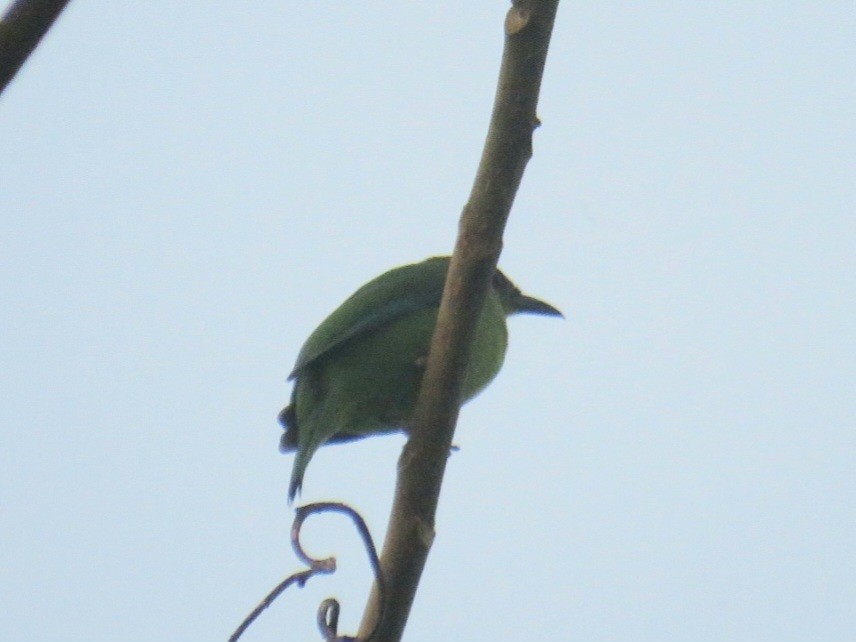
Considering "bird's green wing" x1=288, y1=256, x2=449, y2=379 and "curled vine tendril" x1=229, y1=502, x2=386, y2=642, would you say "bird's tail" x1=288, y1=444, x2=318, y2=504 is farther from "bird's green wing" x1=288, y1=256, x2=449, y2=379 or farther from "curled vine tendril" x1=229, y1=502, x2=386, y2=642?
"curled vine tendril" x1=229, y1=502, x2=386, y2=642

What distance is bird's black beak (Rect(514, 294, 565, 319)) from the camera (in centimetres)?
555

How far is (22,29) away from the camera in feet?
3.34

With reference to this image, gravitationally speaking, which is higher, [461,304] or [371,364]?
[371,364]

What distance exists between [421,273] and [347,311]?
1.28 feet

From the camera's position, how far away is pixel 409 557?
2.04 m

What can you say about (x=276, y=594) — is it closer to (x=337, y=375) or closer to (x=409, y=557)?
(x=409, y=557)

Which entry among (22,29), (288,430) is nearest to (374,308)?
(288,430)

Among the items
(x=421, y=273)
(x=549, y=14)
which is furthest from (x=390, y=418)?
(x=549, y=14)

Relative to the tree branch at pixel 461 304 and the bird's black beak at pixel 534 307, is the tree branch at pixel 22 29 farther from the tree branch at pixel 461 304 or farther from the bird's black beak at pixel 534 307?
the bird's black beak at pixel 534 307

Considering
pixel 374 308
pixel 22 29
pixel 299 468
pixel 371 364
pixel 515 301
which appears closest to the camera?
pixel 22 29

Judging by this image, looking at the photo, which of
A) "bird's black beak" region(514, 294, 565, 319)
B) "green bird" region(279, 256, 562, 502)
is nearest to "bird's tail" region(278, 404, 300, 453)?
"green bird" region(279, 256, 562, 502)

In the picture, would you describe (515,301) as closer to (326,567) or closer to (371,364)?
(371,364)

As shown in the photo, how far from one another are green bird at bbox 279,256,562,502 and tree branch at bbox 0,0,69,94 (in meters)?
2.91

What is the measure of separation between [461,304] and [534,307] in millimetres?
3515
